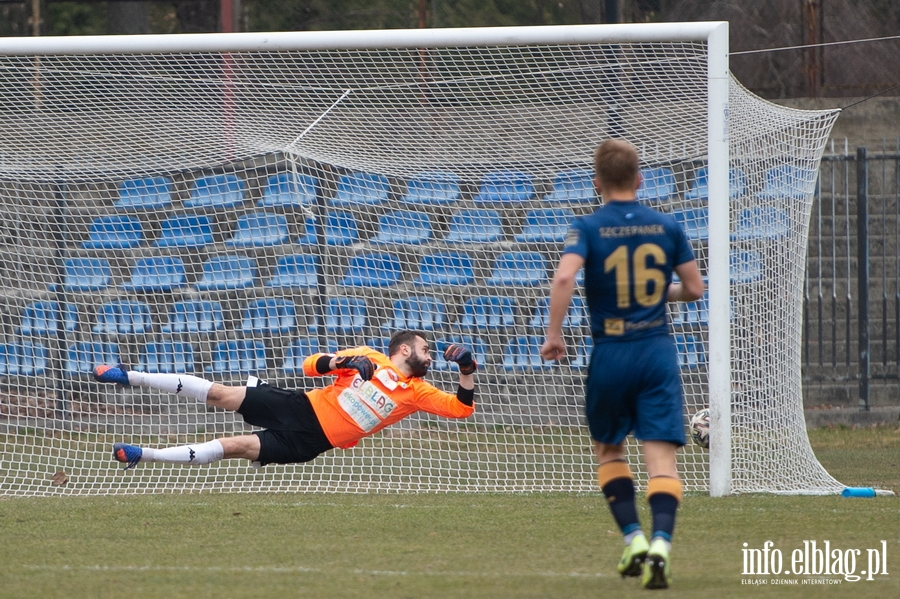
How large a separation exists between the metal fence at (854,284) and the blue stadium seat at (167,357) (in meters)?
6.14

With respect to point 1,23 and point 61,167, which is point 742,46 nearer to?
point 61,167

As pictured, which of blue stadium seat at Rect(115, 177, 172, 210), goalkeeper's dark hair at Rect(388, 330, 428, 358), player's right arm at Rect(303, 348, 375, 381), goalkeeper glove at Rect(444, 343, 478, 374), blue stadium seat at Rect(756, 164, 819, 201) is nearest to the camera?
goalkeeper glove at Rect(444, 343, 478, 374)

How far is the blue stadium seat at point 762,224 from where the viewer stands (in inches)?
305

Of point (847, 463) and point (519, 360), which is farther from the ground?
point (519, 360)

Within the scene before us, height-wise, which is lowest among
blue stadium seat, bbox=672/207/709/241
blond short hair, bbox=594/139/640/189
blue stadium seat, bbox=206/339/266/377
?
blue stadium seat, bbox=206/339/266/377

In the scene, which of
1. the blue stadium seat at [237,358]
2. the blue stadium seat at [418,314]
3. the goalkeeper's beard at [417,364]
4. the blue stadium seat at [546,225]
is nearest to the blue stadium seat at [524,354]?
the blue stadium seat at [418,314]

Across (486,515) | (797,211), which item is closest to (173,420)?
(486,515)

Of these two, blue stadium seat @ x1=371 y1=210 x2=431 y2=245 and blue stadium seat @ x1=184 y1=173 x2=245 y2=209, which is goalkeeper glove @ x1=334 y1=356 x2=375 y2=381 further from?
blue stadium seat @ x1=184 y1=173 x2=245 y2=209

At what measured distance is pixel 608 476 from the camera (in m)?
Answer: 4.67

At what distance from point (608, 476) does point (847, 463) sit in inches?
206

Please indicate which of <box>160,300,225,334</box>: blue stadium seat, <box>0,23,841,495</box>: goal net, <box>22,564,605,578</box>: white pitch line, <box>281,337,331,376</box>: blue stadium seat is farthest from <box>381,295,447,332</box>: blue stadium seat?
<box>22,564,605,578</box>: white pitch line

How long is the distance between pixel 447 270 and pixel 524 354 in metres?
1.03

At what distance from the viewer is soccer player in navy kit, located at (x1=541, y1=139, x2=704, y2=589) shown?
14.8 ft

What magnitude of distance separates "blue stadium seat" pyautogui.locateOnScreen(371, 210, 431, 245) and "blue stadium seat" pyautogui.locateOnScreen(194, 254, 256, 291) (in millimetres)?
1241
